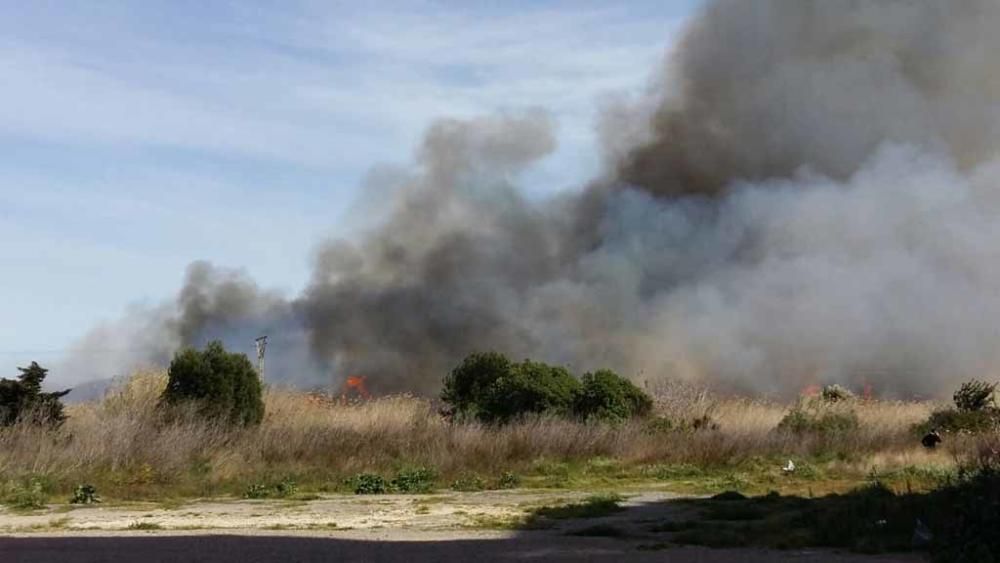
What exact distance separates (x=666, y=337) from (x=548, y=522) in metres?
30.0

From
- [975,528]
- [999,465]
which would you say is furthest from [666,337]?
[975,528]

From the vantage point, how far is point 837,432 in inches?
1048

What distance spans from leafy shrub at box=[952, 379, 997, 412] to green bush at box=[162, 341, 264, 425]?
1610cm

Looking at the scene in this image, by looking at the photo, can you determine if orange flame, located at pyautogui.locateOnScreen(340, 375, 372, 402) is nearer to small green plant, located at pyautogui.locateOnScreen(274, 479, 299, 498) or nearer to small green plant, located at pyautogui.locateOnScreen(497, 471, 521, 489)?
small green plant, located at pyautogui.locateOnScreen(497, 471, 521, 489)

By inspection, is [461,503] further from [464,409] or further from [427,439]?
[464,409]

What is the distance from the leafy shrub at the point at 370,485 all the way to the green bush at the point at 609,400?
7.78m

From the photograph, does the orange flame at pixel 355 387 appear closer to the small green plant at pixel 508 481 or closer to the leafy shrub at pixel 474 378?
the leafy shrub at pixel 474 378

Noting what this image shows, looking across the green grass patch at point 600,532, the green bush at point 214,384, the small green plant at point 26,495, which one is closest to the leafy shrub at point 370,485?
the small green plant at point 26,495

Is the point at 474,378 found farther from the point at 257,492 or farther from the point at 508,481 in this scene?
the point at 257,492

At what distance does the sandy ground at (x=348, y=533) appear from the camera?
12211 millimetres

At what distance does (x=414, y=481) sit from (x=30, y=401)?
28.7 ft

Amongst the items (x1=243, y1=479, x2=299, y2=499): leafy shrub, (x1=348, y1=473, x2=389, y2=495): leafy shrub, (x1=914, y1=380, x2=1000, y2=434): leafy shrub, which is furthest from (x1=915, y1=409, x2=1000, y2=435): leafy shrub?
(x1=243, y1=479, x2=299, y2=499): leafy shrub

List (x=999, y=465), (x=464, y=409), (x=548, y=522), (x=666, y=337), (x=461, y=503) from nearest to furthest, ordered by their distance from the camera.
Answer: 1. (x=999, y=465)
2. (x=548, y=522)
3. (x=461, y=503)
4. (x=464, y=409)
5. (x=666, y=337)

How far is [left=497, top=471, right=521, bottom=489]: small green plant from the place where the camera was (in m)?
21.3
